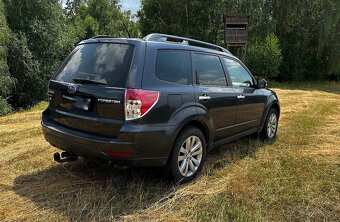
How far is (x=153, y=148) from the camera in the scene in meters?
4.03

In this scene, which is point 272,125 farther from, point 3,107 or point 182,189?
point 3,107

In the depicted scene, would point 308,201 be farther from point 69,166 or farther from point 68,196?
point 69,166

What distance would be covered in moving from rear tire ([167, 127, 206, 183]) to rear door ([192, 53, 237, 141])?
1.28 ft

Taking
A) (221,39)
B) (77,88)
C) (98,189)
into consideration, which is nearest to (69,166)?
(98,189)

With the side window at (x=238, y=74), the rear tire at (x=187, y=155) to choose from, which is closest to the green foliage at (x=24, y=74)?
the side window at (x=238, y=74)

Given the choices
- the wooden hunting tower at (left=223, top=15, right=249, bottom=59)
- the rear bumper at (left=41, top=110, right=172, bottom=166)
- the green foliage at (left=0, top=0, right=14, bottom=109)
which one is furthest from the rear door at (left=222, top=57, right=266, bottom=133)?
the green foliage at (left=0, top=0, right=14, bottom=109)

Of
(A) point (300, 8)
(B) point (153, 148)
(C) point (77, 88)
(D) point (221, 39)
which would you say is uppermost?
(A) point (300, 8)

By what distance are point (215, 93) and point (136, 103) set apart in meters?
1.52

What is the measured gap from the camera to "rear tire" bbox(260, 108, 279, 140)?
6.75 metres

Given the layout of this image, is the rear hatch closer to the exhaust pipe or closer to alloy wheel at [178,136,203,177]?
the exhaust pipe

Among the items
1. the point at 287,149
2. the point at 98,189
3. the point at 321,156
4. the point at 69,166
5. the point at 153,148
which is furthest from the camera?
the point at 287,149

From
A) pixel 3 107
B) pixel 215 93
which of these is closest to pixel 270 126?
pixel 215 93

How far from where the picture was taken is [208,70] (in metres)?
5.09

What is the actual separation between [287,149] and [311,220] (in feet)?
8.47
